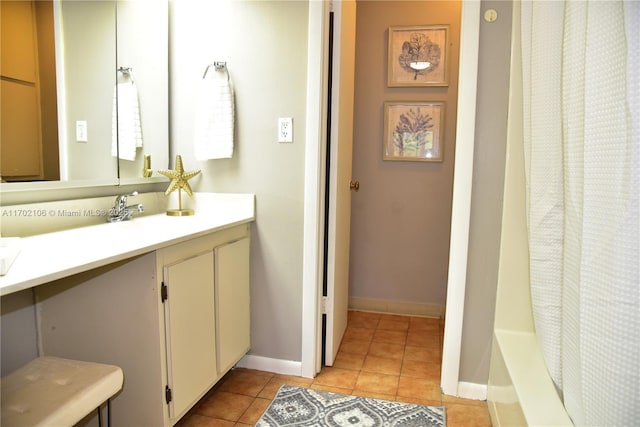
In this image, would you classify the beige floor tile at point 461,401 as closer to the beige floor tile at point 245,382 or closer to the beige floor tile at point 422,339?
the beige floor tile at point 422,339

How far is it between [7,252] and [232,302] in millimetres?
1023

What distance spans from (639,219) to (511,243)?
1.00 metres

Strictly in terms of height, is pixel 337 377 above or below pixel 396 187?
below

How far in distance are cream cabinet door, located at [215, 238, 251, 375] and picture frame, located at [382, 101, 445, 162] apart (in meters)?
1.44

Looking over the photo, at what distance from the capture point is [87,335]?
4.92 ft

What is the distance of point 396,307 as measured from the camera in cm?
319

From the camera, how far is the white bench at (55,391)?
1075 mm

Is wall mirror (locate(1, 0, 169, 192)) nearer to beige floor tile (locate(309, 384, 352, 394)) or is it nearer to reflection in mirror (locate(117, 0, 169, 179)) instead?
reflection in mirror (locate(117, 0, 169, 179))

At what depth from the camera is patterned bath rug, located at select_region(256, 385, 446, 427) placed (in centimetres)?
177

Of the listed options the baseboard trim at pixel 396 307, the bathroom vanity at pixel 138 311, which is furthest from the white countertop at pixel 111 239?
the baseboard trim at pixel 396 307

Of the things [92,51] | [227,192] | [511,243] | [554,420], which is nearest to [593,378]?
[554,420]

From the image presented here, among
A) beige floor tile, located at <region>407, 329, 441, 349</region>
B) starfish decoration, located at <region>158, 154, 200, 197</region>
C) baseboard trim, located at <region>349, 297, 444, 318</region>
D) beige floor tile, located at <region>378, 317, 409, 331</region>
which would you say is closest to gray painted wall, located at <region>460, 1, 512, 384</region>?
beige floor tile, located at <region>407, 329, 441, 349</region>

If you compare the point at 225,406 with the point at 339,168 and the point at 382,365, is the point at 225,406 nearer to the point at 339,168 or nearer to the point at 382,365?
the point at 382,365

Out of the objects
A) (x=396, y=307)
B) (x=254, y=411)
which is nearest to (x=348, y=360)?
(x=254, y=411)
